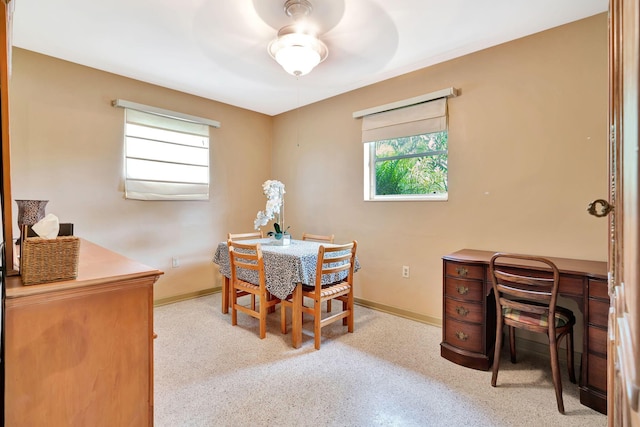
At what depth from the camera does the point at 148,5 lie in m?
1.99

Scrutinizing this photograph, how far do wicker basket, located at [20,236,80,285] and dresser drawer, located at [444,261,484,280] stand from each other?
7.06ft

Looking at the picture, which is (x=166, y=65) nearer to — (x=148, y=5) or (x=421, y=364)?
(x=148, y=5)

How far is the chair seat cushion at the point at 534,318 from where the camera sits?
177 cm

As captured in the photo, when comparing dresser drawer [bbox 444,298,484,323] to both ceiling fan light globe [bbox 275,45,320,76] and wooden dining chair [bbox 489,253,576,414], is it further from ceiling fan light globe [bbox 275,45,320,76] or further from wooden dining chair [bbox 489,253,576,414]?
ceiling fan light globe [bbox 275,45,320,76]

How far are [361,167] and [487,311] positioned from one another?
189 centimetres

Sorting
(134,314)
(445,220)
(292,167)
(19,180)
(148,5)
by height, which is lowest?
(134,314)

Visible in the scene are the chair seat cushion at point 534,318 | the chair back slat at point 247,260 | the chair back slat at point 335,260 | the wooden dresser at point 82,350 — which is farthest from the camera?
the chair back slat at point 247,260

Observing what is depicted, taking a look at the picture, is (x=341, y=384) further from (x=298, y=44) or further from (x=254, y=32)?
(x=254, y=32)

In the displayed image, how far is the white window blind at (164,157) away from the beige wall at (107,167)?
10 cm

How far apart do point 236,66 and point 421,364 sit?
2.96 m

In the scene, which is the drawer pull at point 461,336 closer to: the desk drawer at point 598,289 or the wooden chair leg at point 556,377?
the wooden chair leg at point 556,377

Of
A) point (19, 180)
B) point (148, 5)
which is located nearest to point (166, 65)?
point (148, 5)

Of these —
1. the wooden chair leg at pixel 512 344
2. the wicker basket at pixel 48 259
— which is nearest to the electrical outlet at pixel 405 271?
the wooden chair leg at pixel 512 344

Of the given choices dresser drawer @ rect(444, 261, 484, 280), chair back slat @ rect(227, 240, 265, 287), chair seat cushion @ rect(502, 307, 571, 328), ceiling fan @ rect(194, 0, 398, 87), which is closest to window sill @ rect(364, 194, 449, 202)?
dresser drawer @ rect(444, 261, 484, 280)
